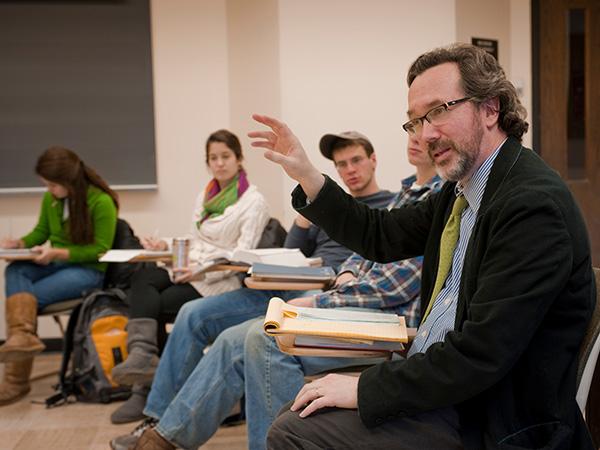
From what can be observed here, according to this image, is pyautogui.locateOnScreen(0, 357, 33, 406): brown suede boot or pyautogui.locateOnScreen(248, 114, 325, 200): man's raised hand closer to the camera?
pyautogui.locateOnScreen(248, 114, 325, 200): man's raised hand

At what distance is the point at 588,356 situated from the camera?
1369mm

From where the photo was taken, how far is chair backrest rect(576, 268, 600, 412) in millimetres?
1361

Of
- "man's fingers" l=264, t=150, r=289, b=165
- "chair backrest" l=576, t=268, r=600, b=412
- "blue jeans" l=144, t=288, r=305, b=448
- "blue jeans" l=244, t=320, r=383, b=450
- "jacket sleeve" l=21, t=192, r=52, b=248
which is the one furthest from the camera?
"jacket sleeve" l=21, t=192, r=52, b=248

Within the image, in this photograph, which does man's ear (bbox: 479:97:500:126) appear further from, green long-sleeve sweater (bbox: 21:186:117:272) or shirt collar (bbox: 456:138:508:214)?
green long-sleeve sweater (bbox: 21:186:117:272)

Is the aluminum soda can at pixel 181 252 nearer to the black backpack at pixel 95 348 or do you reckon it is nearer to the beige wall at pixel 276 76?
the black backpack at pixel 95 348

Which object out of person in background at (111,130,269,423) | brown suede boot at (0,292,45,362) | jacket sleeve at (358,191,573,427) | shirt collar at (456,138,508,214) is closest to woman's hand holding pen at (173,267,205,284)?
person in background at (111,130,269,423)

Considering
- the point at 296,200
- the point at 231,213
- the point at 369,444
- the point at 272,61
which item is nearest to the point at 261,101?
the point at 272,61

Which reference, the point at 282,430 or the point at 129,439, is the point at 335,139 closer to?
the point at 129,439

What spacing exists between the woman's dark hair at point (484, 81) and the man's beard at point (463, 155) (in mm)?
60

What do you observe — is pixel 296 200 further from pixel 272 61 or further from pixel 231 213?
pixel 272 61

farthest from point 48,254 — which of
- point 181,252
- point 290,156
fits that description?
point 290,156

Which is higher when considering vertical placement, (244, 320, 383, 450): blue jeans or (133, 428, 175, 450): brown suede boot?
(244, 320, 383, 450): blue jeans

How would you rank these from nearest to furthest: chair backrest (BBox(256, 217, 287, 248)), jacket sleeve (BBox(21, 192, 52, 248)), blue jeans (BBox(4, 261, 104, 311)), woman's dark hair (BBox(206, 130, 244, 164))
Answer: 1. chair backrest (BBox(256, 217, 287, 248))
2. woman's dark hair (BBox(206, 130, 244, 164))
3. blue jeans (BBox(4, 261, 104, 311))
4. jacket sleeve (BBox(21, 192, 52, 248))

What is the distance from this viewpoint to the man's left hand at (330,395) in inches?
54.8
